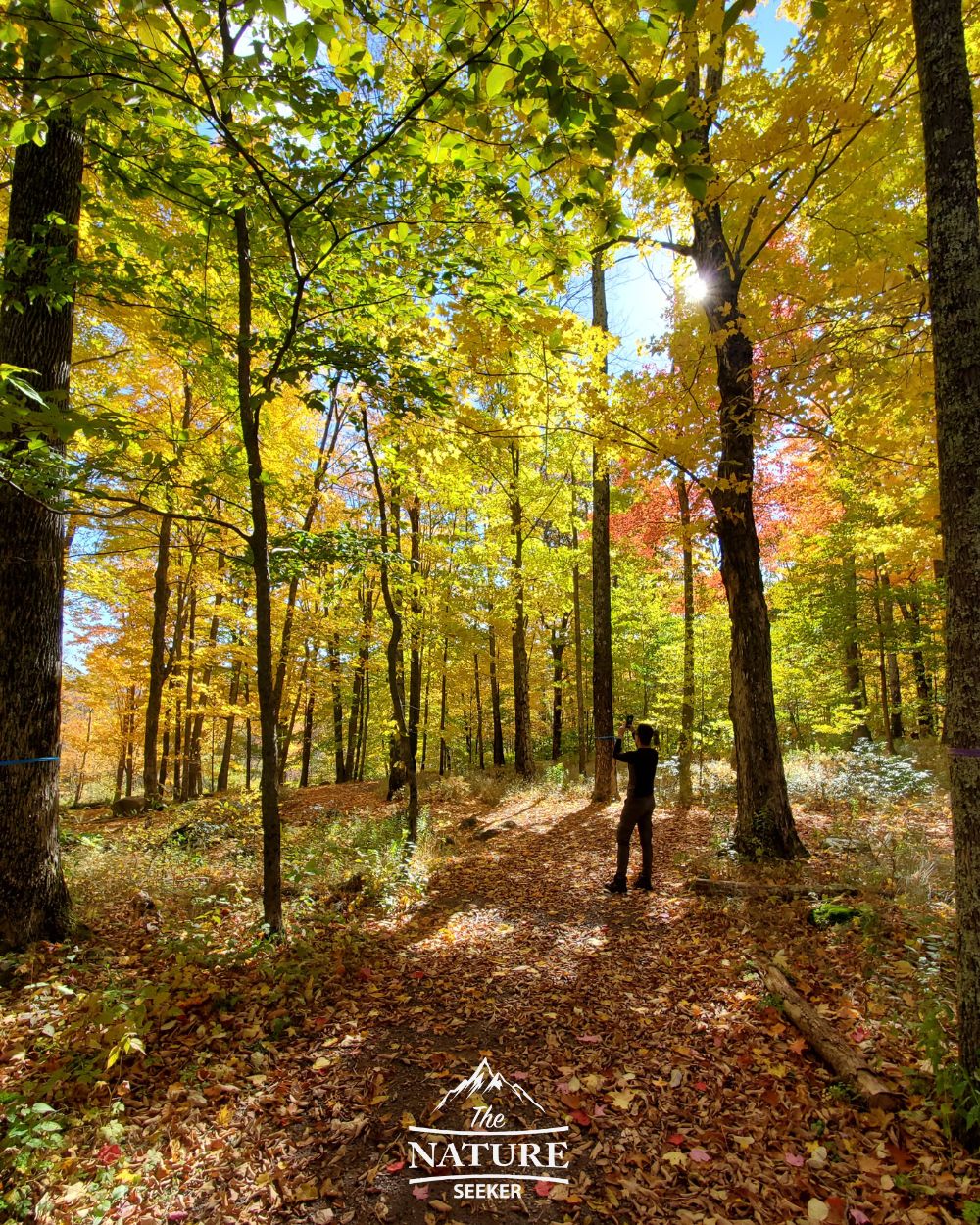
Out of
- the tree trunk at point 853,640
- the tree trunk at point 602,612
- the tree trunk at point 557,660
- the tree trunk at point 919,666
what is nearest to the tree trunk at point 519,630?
the tree trunk at point 602,612

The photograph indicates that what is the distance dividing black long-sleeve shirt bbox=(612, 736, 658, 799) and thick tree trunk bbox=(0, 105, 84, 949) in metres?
5.51

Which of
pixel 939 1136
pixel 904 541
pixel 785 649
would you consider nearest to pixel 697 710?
pixel 785 649

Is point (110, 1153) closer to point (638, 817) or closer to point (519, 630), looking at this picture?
point (638, 817)

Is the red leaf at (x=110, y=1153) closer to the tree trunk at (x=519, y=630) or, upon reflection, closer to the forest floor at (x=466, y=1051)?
the forest floor at (x=466, y=1051)

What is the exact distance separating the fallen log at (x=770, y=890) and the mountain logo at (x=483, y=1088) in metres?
3.28

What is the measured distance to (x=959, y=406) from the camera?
9.03 feet

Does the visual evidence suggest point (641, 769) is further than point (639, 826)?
Yes

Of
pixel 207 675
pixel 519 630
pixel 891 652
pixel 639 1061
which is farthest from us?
pixel 207 675

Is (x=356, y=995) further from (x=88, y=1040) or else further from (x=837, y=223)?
(x=837, y=223)

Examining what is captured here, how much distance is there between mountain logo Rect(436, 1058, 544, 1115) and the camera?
10.2ft

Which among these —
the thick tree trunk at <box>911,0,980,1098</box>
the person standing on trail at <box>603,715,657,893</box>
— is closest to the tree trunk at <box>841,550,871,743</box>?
the person standing on trail at <box>603,715,657,893</box>

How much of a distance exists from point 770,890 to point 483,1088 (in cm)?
349

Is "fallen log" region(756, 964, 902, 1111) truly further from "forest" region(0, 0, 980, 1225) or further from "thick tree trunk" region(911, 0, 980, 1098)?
"thick tree trunk" region(911, 0, 980, 1098)

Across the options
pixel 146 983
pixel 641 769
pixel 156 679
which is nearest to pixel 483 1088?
pixel 146 983
